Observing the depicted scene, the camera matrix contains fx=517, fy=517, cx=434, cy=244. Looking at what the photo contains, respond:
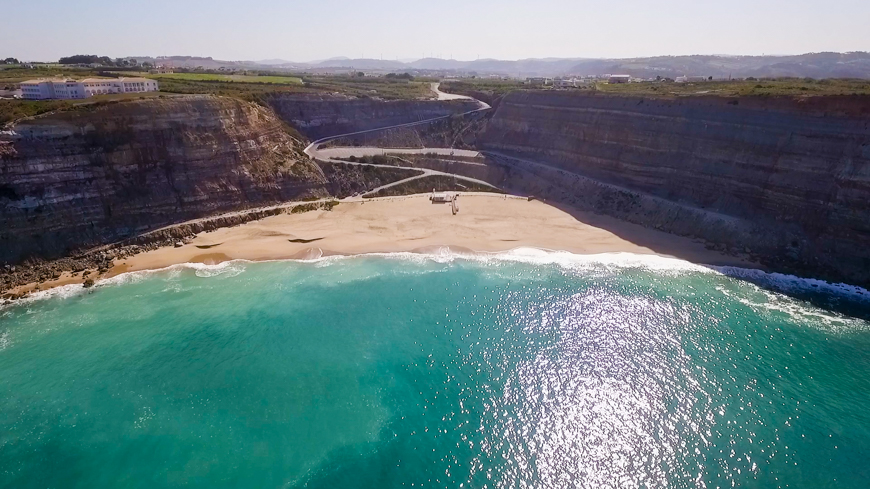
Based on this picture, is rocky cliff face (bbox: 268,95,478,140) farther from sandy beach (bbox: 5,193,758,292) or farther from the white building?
the white building

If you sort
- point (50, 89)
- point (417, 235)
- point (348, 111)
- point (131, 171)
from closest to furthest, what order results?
1. point (131, 171)
2. point (417, 235)
3. point (50, 89)
4. point (348, 111)

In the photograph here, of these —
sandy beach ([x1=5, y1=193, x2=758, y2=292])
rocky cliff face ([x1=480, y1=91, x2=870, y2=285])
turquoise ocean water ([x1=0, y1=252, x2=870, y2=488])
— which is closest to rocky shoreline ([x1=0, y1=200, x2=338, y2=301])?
sandy beach ([x1=5, y1=193, x2=758, y2=292])

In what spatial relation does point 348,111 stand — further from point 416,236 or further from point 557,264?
point 557,264

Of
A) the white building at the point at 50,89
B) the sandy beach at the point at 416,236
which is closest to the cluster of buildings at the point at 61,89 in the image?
the white building at the point at 50,89

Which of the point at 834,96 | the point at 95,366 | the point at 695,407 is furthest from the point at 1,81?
the point at 834,96

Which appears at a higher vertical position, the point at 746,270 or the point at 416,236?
the point at 416,236

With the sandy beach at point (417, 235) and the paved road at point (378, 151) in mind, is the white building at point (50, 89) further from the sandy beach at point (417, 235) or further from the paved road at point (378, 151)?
the paved road at point (378, 151)

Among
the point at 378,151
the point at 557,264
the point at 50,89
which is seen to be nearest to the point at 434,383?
the point at 557,264
